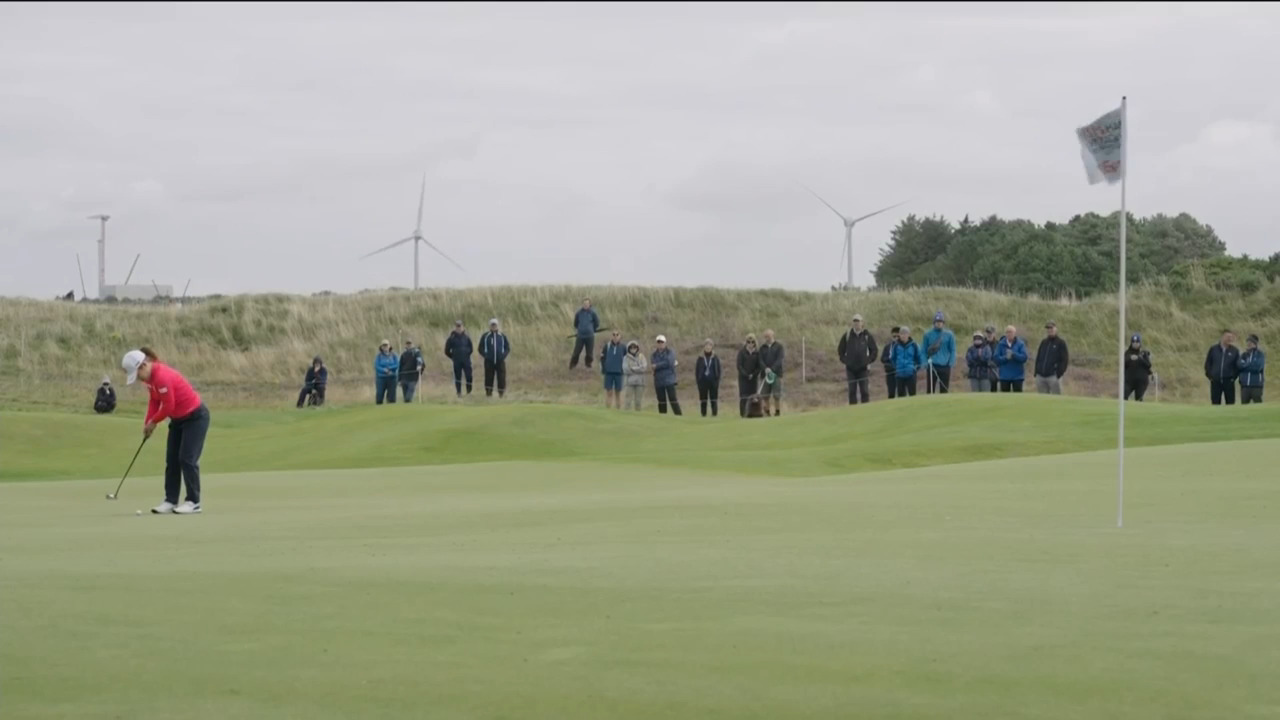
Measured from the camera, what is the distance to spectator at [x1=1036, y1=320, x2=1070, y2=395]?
37.0 metres

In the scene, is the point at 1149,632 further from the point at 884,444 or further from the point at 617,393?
the point at 617,393

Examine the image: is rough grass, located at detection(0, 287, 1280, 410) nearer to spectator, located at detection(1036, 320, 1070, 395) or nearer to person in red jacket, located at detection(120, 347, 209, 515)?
spectator, located at detection(1036, 320, 1070, 395)

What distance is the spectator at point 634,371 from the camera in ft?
133

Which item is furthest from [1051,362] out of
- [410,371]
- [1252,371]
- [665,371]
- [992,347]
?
[410,371]

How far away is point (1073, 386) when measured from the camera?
5888 cm

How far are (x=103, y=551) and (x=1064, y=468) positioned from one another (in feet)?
40.4

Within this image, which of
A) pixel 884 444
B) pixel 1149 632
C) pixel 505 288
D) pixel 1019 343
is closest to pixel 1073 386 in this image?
pixel 1019 343

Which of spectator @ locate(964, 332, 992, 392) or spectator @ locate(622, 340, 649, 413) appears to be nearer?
spectator @ locate(964, 332, 992, 392)

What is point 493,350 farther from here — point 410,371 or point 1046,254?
point 1046,254

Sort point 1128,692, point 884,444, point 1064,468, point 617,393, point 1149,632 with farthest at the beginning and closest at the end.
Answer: point 617,393
point 884,444
point 1064,468
point 1149,632
point 1128,692

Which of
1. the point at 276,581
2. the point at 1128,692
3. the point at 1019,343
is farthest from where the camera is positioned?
the point at 1019,343

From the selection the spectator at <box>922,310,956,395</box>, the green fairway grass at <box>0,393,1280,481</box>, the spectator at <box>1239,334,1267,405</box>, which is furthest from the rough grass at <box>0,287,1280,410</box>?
the green fairway grass at <box>0,393,1280,481</box>

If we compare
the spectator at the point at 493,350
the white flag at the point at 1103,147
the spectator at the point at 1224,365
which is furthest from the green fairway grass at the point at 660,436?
the white flag at the point at 1103,147

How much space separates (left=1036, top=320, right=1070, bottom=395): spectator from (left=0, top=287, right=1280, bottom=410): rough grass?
686 inches
